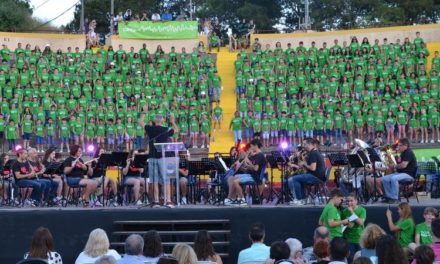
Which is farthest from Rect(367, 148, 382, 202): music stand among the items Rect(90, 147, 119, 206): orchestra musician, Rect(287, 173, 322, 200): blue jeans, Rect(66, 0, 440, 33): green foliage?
Rect(66, 0, 440, 33): green foliage

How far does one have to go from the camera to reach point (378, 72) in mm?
36562

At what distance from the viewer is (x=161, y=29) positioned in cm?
4350

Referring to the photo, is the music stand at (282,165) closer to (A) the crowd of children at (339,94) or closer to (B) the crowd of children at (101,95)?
(B) the crowd of children at (101,95)

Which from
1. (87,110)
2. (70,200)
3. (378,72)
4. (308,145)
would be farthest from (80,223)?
(378,72)

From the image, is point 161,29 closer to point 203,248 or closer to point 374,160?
point 374,160

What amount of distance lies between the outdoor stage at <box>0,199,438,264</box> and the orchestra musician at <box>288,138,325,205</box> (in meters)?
0.95

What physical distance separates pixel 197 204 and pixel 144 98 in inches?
581

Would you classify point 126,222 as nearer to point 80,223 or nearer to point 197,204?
point 80,223

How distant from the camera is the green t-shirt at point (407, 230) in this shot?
16797 millimetres

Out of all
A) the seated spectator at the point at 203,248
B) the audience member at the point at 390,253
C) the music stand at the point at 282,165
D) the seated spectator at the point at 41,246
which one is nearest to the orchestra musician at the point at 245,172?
the music stand at the point at 282,165

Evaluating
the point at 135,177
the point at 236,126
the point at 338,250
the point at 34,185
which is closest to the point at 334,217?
the point at 338,250

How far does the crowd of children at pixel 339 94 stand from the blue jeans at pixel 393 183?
44.3 ft

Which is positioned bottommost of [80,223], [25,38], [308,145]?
[80,223]

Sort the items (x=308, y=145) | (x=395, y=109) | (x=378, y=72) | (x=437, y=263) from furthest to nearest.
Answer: (x=378, y=72) < (x=395, y=109) < (x=308, y=145) < (x=437, y=263)
